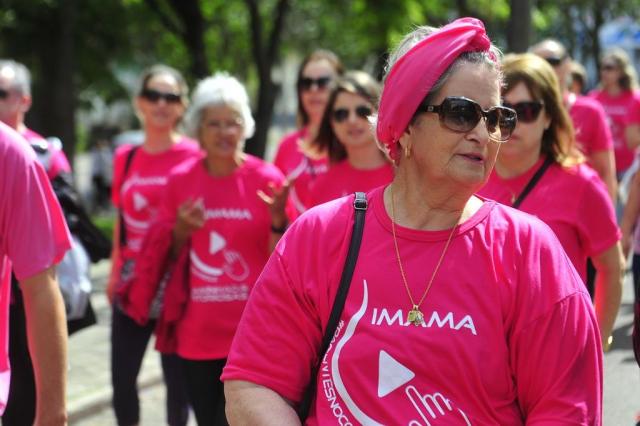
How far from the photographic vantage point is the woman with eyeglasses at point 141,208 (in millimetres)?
5742

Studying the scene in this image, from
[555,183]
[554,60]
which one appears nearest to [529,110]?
[555,183]

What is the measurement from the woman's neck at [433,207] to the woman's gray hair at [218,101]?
298 cm

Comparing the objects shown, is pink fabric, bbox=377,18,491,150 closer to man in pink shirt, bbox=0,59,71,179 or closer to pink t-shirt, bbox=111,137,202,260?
man in pink shirt, bbox=0,59,71,179

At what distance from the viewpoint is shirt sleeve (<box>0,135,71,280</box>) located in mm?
2988

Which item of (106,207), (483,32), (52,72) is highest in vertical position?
(483,32)

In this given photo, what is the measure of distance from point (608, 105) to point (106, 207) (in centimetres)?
1887

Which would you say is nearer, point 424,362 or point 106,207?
point 424,362

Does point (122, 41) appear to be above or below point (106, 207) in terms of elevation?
above

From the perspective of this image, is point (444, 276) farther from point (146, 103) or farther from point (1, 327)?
point (146, 103)

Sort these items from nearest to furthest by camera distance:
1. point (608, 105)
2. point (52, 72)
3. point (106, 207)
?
point (608, 105)
point (52, 72)
point (106, 207)

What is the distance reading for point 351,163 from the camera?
518 cm

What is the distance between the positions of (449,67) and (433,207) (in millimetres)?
330

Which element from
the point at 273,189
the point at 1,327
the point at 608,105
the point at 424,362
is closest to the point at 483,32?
the point at 424,362

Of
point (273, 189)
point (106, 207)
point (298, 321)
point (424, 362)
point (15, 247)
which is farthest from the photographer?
point (106, 207)
